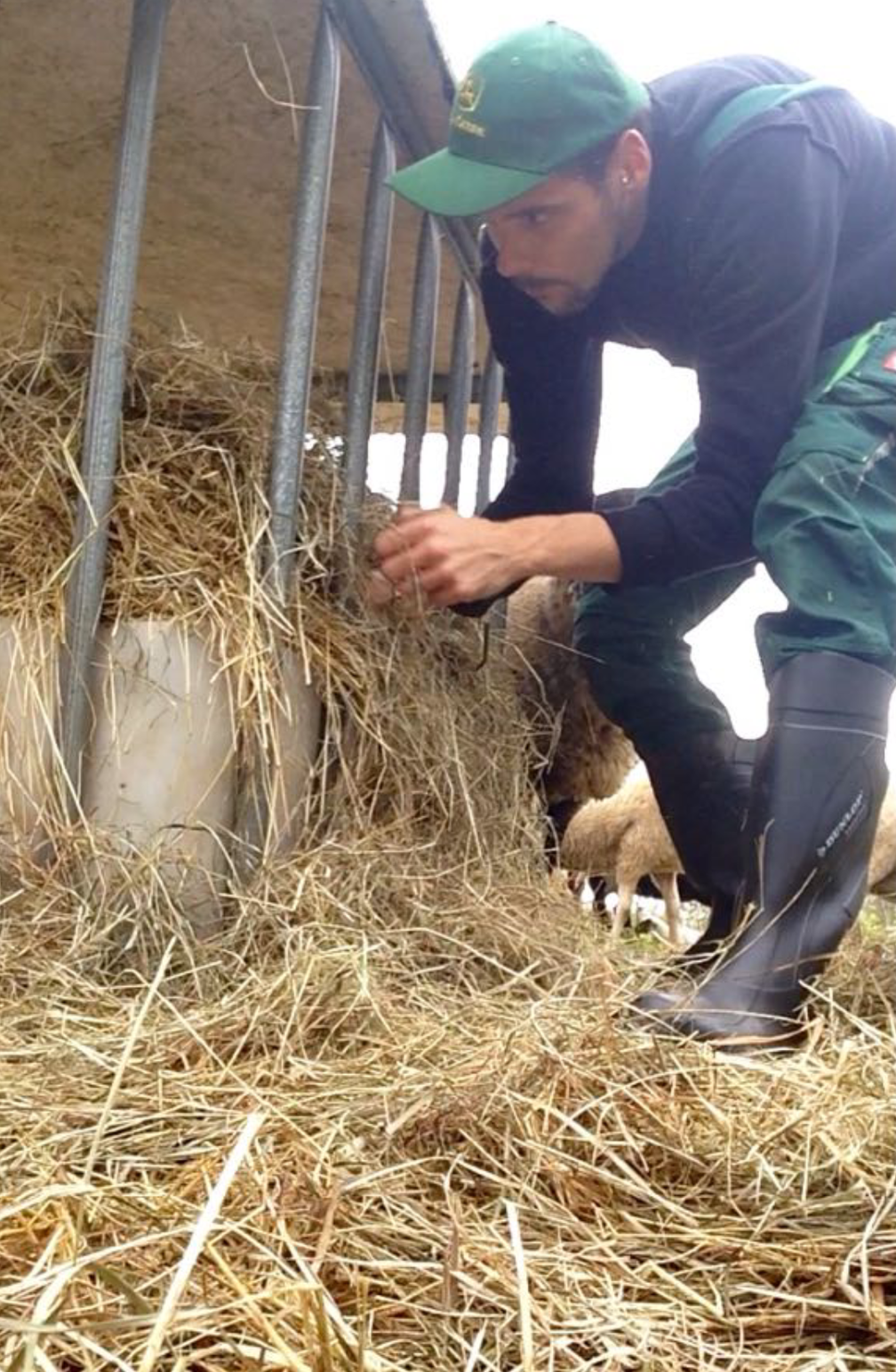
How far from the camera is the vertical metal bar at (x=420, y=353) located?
3244 mm

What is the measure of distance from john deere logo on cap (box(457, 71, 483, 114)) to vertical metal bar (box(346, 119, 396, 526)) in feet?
1.63

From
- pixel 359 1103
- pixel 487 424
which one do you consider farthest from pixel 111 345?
pixel 487 424

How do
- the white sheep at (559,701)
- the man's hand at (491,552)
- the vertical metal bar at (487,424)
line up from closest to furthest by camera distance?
the man's hand at (491,552), the white sheep at (559,701), the vertical metal bar at (487,424)

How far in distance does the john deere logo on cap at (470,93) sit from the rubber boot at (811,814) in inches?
36.8

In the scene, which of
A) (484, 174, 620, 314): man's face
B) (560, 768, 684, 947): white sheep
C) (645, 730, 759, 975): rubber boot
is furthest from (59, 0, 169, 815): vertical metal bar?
(560, 768, 684, 947): white sheep

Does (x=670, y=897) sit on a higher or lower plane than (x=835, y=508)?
lower

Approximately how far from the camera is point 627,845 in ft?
22.0

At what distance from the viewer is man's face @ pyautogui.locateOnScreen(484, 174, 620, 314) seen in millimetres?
2273

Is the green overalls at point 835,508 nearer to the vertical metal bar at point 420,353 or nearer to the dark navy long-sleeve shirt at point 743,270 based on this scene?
the dark navy long-sleeve shirt at point 743,270

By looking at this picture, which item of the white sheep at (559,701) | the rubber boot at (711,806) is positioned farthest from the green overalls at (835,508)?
the white sheep at (559,701)

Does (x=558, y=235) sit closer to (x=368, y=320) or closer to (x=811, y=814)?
(x=368, y=320)

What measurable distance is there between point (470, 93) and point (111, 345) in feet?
2.11

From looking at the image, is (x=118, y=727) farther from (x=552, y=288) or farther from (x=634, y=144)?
(x=634, y=144)

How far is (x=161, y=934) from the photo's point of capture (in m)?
2.04
